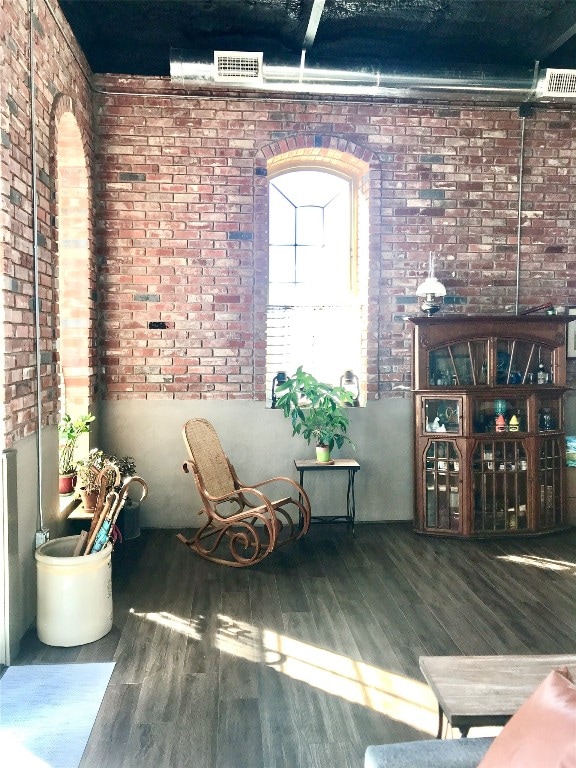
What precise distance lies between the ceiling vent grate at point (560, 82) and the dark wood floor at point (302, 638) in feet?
11.8

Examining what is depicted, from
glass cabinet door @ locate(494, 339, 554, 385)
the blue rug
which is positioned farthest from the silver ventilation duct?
the blue rug

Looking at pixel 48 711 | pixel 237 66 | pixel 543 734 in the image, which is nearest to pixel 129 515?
pixel 48 711

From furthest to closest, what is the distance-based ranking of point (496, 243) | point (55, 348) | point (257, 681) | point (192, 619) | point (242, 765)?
point (496, 243), point (55, 348), point (192, 619), point (257, 681), point (242, 765)

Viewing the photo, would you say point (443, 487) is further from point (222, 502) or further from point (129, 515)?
point (129, 515)

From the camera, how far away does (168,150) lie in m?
5.64

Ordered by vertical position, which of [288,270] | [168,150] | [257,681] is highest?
[168,150]

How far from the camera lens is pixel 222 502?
4969 millimetres

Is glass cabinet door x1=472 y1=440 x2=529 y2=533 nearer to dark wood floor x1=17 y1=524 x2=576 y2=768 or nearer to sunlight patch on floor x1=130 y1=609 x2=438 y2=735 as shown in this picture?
dark wood floor x1=17 y1=524 x2=576 y2=768

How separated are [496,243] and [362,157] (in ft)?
4.84

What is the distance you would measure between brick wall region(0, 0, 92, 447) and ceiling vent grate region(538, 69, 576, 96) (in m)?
3.61

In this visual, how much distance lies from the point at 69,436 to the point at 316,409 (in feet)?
6.48

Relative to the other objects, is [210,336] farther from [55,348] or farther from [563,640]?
[563,640]

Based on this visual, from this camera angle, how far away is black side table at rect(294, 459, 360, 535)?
543 centimetres

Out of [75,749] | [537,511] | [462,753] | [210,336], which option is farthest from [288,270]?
[462,753]
